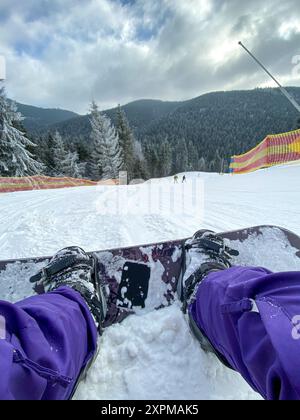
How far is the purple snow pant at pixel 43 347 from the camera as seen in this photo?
2.39 feet

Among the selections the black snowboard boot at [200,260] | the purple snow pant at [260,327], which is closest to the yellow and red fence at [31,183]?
the black snowboard boot at [200,260]

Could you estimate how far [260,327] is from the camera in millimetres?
852

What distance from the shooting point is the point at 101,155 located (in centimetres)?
2798

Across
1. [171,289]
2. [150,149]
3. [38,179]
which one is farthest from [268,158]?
[150,149]

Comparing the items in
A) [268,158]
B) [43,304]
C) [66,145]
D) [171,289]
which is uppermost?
[66,145]

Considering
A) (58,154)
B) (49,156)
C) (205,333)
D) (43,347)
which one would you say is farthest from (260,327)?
(49,156)

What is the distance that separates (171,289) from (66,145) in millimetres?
35887

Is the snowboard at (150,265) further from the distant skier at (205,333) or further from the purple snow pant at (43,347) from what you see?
the purple snow pant at (43,347)

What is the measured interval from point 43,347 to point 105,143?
2822 cm

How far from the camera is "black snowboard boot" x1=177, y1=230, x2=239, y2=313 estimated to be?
157 cm

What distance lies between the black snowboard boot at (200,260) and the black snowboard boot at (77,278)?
1.82 feet

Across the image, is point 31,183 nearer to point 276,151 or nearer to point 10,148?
point 10,148
